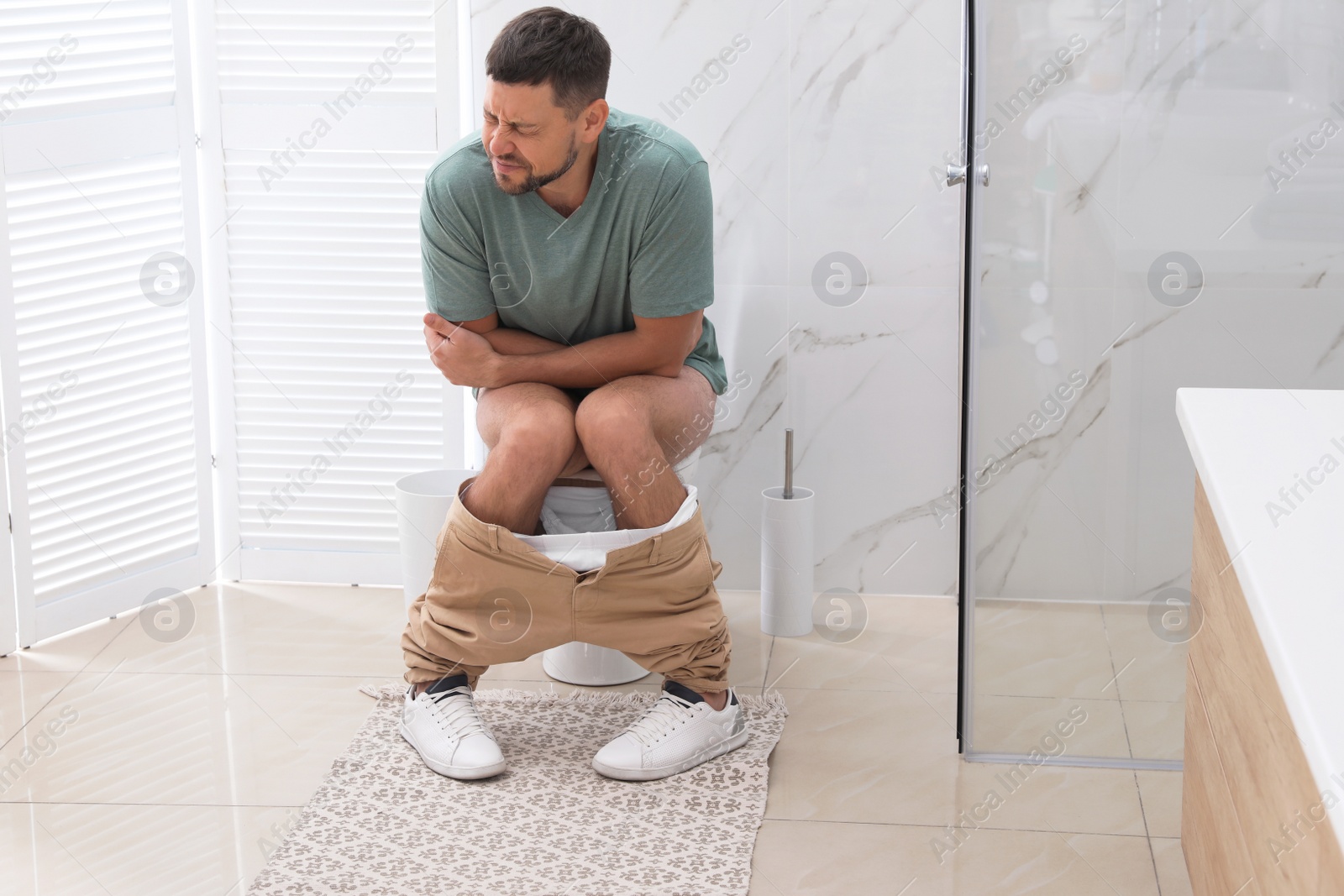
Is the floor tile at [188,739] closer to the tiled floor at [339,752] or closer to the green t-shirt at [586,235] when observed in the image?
the tiled floor at [339,752]

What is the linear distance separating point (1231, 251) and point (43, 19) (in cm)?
171

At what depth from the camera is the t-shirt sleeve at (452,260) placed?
1800 millimetres

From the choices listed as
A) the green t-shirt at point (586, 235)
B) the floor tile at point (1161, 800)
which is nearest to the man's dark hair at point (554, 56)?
the green t-shirt at point (586, 235)

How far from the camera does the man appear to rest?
5.59ft

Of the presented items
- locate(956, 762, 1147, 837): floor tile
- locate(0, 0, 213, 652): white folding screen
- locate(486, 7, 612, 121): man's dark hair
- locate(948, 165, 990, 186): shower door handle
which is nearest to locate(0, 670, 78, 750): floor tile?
locate(0, 0, 213, 652): white folding screen

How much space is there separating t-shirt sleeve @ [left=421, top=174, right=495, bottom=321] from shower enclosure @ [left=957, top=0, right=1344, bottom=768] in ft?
2.13

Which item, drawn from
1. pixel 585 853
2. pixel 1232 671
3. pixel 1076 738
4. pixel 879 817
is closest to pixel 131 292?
pixel 585 853

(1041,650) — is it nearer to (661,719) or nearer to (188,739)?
(661,719)

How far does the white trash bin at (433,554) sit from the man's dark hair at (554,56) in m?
0.54

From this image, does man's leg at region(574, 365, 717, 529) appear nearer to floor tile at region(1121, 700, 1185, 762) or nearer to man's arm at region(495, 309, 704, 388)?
man's arm at region(495, 309, 704, 388)

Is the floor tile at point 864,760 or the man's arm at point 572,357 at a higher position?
the man's arm at point 572,357

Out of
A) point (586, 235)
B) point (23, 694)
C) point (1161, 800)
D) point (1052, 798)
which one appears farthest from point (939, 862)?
point (23, 694)

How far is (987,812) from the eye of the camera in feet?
5.32

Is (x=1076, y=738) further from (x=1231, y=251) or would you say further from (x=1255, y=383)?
(x=1231, y=251)
